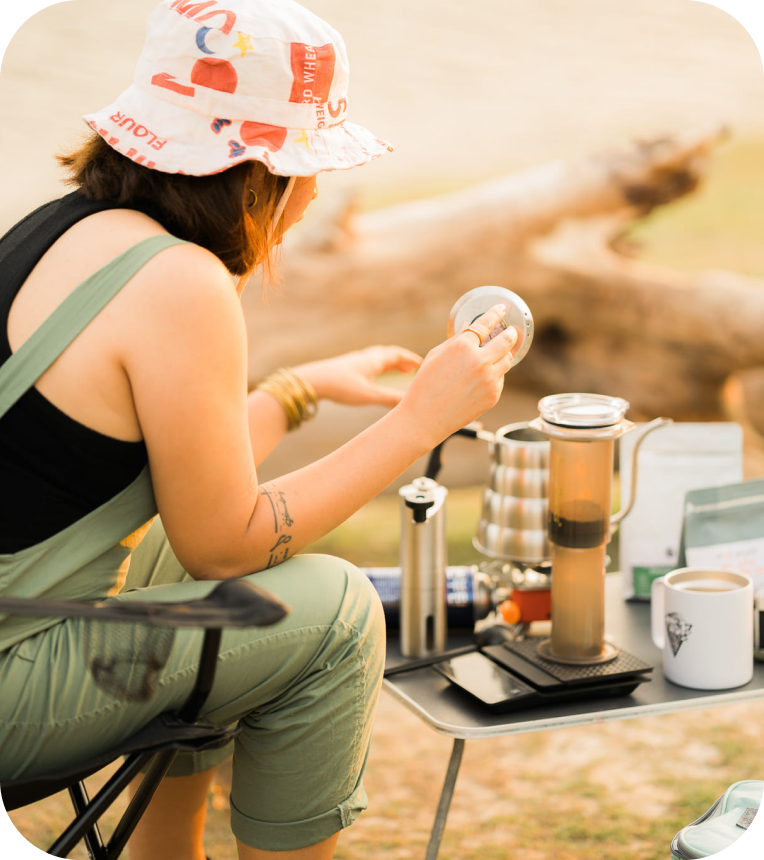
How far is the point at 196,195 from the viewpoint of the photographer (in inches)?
42.1

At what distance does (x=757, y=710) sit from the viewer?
7.37 feet

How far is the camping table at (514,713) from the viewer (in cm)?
124

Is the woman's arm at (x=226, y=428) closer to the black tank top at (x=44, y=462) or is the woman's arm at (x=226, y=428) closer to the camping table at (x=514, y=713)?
the black tank top at (x=44, y=462)

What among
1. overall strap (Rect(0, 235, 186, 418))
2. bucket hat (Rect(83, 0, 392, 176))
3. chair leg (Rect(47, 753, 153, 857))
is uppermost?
bucket hat (Rect(83, 0, 392, 176))

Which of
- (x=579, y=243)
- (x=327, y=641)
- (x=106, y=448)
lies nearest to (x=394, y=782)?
(x=327, y=641)

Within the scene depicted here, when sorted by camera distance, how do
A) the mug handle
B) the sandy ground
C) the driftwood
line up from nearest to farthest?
the mug handle < the driftwood < the sandy ground

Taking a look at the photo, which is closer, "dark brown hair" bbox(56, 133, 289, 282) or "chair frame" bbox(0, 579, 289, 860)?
"chair frame" bbox(0, 579, 289, 860)

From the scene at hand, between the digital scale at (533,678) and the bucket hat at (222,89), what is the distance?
75cm

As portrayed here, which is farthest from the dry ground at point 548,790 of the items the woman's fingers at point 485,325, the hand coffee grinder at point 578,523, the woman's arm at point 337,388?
the woman's fingers at point 485,325

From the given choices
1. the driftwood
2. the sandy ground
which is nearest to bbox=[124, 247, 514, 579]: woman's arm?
the driftwood

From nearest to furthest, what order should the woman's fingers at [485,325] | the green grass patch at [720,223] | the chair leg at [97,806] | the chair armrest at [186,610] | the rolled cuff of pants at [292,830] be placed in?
the chair armrest at [186,610]
the chair leg at [97,806]
the rolled cuff of pants at [292,830]
the woman's fingers at [485,325]
the green grass patch at [720,223]

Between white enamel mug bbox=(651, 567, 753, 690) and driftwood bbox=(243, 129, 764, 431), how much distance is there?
2.31m

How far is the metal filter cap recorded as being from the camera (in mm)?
1276

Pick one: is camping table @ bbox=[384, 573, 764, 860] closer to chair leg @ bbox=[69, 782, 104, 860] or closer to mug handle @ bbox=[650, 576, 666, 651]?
mug handle @ bbox=[650, 576, 666, 651]
